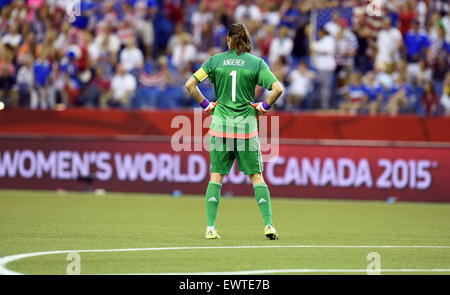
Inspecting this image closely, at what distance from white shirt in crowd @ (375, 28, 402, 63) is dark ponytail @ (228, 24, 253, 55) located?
36.3ft

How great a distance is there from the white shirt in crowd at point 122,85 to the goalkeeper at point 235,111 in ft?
36.3

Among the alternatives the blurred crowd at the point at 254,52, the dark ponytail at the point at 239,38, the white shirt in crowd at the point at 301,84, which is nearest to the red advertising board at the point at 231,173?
the blurred crowd at the point at 254,52

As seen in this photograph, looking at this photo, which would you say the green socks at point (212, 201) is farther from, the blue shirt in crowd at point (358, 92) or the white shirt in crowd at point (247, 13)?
the white shirt in crowd at point (247, 13)

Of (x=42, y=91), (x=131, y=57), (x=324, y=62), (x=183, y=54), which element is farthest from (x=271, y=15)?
(x=42, y=91)

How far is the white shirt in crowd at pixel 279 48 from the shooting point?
21.0 m

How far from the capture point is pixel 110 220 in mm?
12578

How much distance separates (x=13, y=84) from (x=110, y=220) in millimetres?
9848

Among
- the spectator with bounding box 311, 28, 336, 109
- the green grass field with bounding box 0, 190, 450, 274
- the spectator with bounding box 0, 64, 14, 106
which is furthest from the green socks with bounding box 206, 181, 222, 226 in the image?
the spectator with bounding box 0, 64, 14, 106

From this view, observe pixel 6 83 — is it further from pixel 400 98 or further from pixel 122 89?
pixel 400 98

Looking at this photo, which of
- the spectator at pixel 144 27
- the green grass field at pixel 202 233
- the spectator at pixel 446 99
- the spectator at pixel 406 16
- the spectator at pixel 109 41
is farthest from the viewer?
the spectator at pixel 144 27

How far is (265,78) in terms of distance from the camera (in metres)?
9.98

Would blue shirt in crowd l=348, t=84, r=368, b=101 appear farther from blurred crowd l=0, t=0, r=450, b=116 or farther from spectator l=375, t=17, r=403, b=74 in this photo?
spectator l=375, t=17, r=403, b=74

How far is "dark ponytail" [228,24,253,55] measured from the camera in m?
9.88
